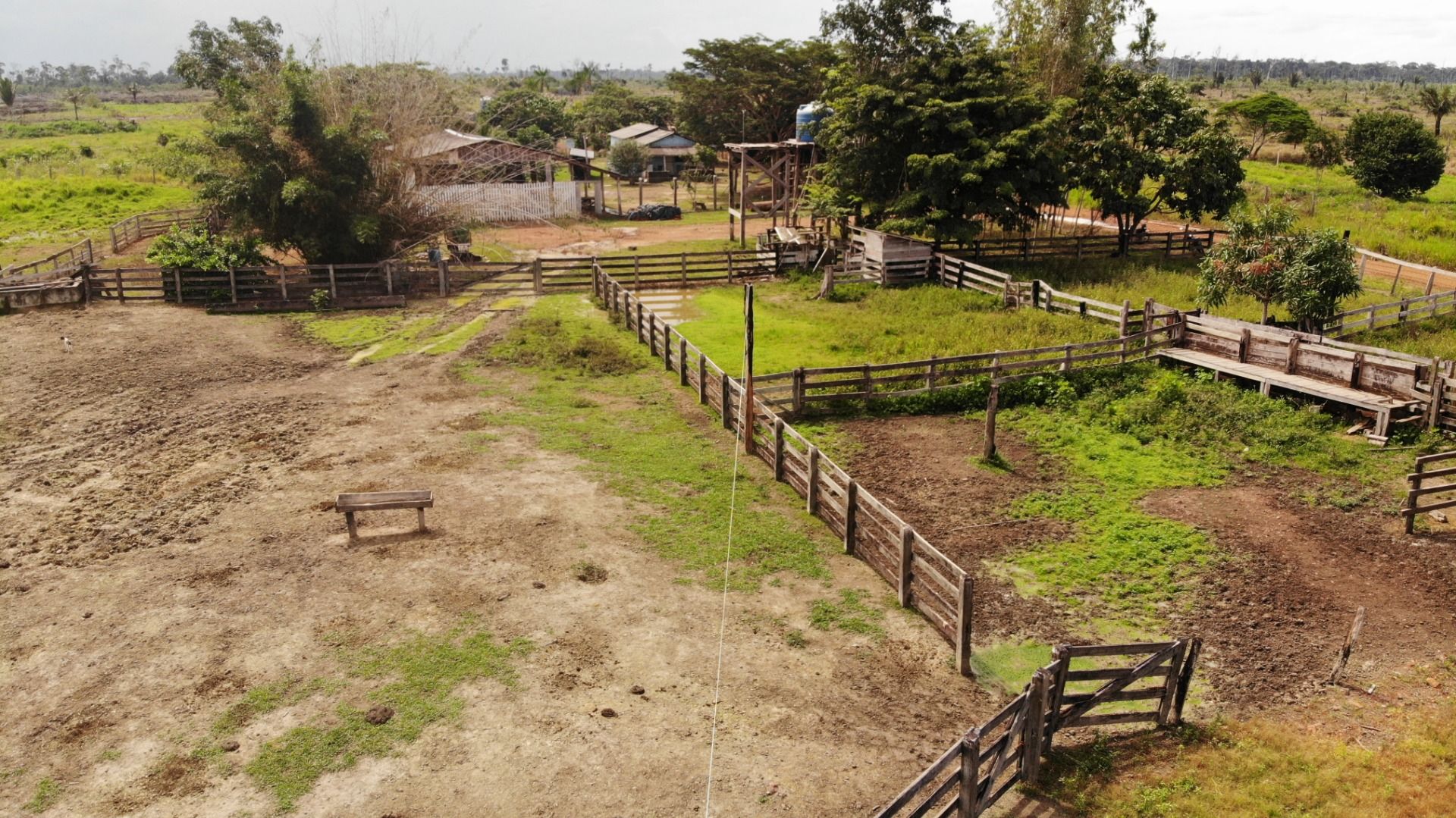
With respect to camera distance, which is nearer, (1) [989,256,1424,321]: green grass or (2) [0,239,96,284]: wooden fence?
(1) [989,256,1424,321]: green grass

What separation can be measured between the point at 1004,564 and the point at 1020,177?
72.3 ft

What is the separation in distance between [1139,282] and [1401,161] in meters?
28.4

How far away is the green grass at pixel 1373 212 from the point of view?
116 feet

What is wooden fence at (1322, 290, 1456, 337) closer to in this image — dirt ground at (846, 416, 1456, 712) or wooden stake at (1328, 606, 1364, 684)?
dirt ground at (846, 416, 1456, 712)

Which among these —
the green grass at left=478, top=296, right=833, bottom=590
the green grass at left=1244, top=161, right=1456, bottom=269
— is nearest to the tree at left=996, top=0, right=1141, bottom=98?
the green grass at left=1244, top=161, right=1456, bottom=269

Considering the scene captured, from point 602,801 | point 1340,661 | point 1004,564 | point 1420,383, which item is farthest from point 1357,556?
point 602,801

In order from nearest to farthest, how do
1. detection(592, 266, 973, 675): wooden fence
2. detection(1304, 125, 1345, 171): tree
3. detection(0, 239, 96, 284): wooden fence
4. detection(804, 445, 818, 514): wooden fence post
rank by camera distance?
detection(592, 266, 973, 675): wooden fence → detection(804, 445, 818, 514): wooden fence post → detection(0, 239, 96, 284): wooden fence → detection(1304, 125, 1345, 171): tree

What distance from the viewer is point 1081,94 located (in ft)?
117

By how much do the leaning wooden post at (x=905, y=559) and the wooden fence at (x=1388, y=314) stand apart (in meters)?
15.7

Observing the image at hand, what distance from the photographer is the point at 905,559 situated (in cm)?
A: 1179

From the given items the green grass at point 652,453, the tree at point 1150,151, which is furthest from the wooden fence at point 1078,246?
the green grass at point 652,453

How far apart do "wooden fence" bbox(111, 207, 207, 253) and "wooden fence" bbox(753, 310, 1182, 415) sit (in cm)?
2671

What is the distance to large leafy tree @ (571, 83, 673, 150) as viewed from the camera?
250 feet

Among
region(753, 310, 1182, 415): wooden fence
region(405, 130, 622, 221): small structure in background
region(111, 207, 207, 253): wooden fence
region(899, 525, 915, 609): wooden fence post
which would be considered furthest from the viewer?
region(405, 130, 622, 221): small structure in background
